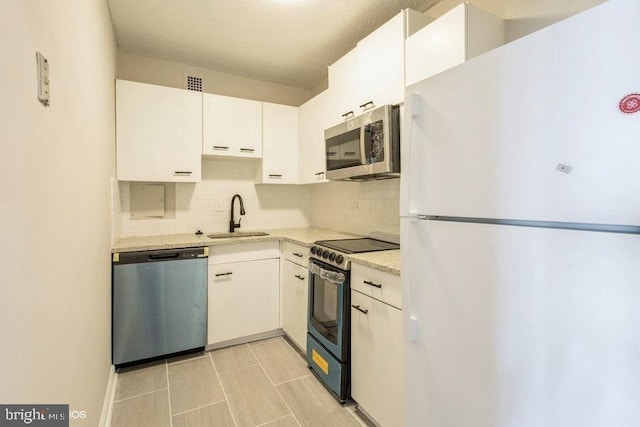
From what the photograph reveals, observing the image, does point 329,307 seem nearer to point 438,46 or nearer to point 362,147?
point 362,147

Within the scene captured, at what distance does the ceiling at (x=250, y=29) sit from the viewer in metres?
2.13

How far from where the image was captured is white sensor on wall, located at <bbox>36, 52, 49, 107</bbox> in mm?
775

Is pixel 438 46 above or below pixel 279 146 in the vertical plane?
above

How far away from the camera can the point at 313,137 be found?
Answer: 295 centimetres

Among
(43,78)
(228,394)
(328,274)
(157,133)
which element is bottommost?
(228,394)

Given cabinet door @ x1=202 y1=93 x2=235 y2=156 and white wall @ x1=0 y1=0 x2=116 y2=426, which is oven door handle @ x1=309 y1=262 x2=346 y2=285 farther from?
cabinet door @ x1=202 y1=93 x2=235 y2=156

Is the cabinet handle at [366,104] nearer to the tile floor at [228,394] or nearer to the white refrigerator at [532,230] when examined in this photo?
the white refrigerator at [532,230]

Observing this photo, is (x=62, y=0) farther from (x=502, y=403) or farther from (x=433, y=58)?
(x=502, y=403)

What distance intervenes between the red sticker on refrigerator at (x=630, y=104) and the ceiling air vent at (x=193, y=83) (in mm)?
3279

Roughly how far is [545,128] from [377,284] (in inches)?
41.8

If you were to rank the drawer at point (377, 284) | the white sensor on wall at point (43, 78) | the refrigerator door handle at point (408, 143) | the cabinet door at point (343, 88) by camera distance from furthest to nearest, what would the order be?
the cabinet door at point (343, 88)
the drawer at point (377, 284)
the refrigerator door handle at point (408, 143)
the white sensor on wall at point (43, 78)

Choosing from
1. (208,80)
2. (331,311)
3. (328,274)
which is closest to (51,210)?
(328,274)

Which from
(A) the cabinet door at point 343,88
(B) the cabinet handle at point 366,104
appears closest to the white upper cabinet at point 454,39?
(B) the cabinet handle at point 366,104

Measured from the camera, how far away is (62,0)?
1.03m
